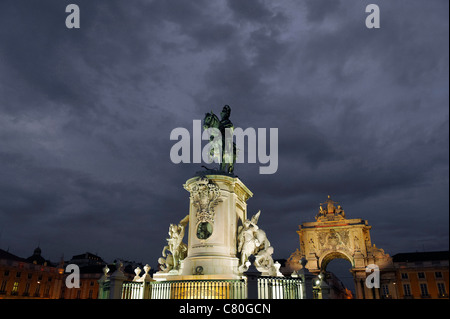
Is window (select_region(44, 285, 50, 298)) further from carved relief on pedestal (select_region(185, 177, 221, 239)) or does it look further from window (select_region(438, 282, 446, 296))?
window (select_region(438, 282, 446, 296))

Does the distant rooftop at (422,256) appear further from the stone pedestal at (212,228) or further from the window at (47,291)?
the window at (47,291)

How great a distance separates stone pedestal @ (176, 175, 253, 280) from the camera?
39.6 ft

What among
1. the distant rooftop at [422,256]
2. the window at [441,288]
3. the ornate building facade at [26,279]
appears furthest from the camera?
the distant rooftop at [422,256]

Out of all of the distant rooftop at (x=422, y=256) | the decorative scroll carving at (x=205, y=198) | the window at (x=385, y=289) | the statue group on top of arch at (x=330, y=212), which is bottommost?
the window at (x=385, y=289)

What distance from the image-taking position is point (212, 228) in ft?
41.9

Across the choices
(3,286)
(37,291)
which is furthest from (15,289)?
(37,291)

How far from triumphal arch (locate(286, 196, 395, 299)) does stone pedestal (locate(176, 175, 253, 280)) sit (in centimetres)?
4350

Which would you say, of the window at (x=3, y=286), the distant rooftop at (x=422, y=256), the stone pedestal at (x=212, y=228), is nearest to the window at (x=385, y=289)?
the distant rooftop at (x=422, y=256)

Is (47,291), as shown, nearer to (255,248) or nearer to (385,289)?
(255,248)

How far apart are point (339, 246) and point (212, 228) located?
165 ft

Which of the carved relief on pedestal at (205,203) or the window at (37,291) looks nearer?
the carved relief on pedestal at (205,203)

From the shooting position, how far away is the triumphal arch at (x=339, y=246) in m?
52.5

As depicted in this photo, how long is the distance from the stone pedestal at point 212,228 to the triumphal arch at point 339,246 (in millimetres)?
43500
